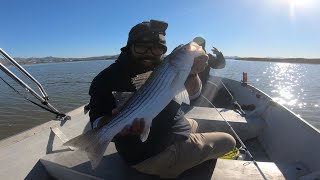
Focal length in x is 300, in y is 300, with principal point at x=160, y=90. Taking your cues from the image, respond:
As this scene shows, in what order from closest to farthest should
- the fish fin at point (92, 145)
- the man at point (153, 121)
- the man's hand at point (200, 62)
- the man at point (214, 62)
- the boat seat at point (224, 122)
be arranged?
the fish fin at point (92, 145) → the man's hand at point (200, 62) → the man at point (153, 121) → the boat seat at point (224, 122) → the man at point (214, 62)

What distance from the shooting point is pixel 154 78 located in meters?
3.27

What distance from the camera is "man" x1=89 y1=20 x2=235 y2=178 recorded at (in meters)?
3.85

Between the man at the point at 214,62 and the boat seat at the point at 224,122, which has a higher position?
the man at the point at 214,62

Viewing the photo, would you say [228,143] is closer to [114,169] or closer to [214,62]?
[114,169]

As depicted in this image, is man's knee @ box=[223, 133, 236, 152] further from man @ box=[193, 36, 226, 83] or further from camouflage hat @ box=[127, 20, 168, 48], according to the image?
man @ box=[193, 36, 226, 83]

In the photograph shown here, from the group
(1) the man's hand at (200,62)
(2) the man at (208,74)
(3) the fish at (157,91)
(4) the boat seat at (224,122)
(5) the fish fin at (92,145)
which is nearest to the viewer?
(3) the fish at (157,91)

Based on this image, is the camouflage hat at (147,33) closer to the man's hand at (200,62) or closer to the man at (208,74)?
the man's hand at (200,62)

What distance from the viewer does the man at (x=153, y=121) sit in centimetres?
385

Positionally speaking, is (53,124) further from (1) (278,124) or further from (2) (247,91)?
(2) (247,91)

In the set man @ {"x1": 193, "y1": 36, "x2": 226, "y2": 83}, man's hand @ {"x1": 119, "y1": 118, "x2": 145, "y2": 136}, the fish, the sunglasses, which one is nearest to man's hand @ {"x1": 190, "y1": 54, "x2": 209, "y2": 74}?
the fish

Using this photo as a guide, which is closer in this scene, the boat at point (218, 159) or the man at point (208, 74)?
the boat at point (218, 159)

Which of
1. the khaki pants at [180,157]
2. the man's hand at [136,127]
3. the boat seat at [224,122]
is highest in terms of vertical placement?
the man's hand at [136,127]

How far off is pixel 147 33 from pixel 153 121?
3.86 ft

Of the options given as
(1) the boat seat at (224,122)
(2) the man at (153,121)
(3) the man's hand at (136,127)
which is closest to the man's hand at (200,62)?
(2) the man at (153,121)
